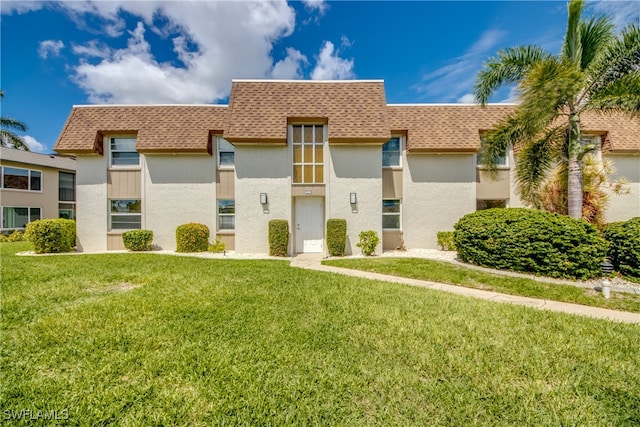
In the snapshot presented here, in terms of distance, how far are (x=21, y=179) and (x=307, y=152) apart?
2304cm

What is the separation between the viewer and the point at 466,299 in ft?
18.7

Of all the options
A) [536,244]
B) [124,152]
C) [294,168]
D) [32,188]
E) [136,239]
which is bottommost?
[136,239]

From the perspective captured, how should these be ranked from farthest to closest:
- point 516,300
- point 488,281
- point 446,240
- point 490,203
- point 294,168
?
point 490,203 → point 446,240 → point 294,168 → point 488,281 → point 516,300

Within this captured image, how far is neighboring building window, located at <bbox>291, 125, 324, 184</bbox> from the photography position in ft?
40.2

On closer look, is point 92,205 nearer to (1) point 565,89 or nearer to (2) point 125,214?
(2) point 125,214

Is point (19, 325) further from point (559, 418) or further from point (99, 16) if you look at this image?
point (99, 16)

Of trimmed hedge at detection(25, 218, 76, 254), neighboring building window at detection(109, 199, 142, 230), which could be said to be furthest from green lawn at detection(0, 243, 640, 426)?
trimmed hedge at detection(25, 218, 76, 254)

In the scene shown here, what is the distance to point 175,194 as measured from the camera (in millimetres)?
13180

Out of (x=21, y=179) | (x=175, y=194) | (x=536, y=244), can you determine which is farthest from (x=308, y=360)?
(x=21, y=179)

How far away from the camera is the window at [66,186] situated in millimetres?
23062

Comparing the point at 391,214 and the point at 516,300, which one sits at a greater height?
the point at 391,214

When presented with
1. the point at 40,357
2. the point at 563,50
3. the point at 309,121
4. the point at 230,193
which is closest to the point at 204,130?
the point at 230,193

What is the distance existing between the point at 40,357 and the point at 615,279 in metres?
11.7

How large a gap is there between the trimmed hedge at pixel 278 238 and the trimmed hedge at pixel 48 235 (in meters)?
9.55
